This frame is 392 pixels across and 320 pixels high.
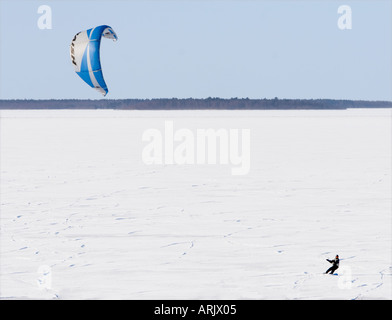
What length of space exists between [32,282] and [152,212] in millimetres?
3163

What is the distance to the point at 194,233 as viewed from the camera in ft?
21.6

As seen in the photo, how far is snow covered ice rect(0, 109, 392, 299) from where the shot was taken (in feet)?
15.6

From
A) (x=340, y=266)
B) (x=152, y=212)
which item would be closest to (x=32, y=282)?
(x=340, y=266)

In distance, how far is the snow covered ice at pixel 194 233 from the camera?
4.74 m
